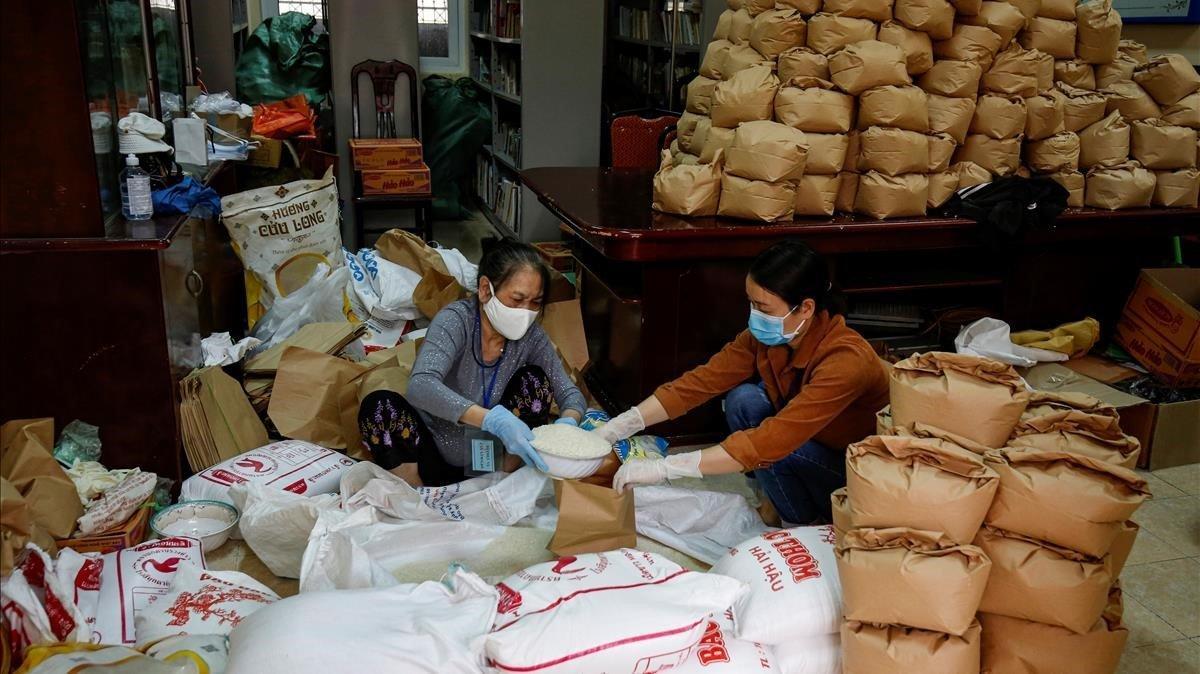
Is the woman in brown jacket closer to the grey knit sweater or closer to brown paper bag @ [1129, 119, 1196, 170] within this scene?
the grey knit sweater

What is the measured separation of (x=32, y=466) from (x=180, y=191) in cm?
135

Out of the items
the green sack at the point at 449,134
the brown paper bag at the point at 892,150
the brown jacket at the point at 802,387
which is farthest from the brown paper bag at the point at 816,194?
the green sack at the point at 449,134

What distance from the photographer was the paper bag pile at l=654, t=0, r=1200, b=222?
279 centimetres

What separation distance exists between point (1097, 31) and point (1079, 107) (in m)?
0.28

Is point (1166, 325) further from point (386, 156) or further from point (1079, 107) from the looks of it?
point (386, 156)

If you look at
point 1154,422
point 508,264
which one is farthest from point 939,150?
point 508,264

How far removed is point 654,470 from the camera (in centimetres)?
203

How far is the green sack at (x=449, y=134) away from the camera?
649 cm

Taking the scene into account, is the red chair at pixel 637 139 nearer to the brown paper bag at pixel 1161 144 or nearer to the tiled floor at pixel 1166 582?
the brown paper bag at pixel 1161 144

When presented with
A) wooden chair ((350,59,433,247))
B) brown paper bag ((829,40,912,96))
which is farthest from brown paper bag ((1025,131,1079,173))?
wooden chair ((350,59,433,247))

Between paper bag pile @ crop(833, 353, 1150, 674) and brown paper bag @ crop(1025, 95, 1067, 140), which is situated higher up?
brown paper bag @ crop(1025, 95, 1067, 140)

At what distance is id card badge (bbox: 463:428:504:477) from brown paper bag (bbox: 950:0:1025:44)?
2.05 metres

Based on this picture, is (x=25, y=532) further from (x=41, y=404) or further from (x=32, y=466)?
(x=41, y=404)

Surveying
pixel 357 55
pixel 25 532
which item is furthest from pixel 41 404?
pixel 357 55
